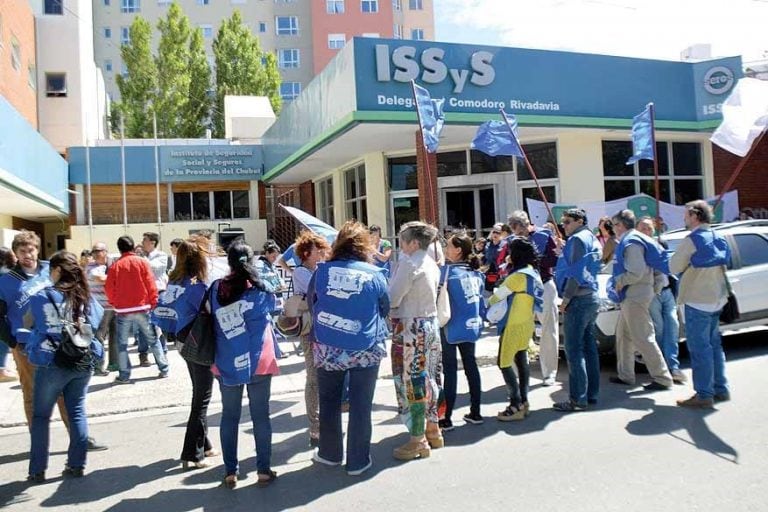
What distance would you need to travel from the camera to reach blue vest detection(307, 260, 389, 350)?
4668 millimetres

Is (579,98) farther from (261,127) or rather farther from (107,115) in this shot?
(107,115)

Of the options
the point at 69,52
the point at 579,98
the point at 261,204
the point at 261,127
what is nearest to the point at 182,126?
the point at 69,52

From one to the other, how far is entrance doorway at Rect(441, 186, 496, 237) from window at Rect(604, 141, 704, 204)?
2654mm

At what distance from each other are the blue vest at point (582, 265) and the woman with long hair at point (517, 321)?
31cm

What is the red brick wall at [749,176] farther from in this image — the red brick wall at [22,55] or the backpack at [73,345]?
the red brick wall at [22,55]

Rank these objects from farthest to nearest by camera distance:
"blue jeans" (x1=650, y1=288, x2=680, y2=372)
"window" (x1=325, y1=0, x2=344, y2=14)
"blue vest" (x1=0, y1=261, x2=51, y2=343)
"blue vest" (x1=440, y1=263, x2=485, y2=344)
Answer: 1. "window" (x1=325, y1=0, x2=344, y2=14)
2. "blue jeans" (x1=650, y1=288, x2=680, y2=372)
3. "blue vest" (x1=440, y1=263, x2=485, y2=344)
4. "blue vest" (x1=0, y1=261, x2=51, y2=343)

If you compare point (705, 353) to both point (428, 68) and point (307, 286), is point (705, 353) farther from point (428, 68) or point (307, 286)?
point (428, 68)

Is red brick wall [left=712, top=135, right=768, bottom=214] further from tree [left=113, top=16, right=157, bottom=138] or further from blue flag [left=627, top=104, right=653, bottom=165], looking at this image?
tree [left=113, top=16, right=157, bottom=138]

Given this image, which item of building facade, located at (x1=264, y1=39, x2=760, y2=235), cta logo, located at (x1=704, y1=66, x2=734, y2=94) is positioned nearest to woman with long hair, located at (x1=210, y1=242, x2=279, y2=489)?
building facade, located at (x1=264, y1=39, x2=760, y2=235)

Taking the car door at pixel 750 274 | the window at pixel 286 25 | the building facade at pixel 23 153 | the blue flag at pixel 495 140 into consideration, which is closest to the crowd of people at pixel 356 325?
the car door at pixel 750 274

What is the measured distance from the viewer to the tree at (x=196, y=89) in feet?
135

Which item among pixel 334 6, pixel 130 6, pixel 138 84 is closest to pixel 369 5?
pixel 334 6

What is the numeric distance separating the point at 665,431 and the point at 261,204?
19.1m

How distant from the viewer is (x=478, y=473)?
4.78 meters
